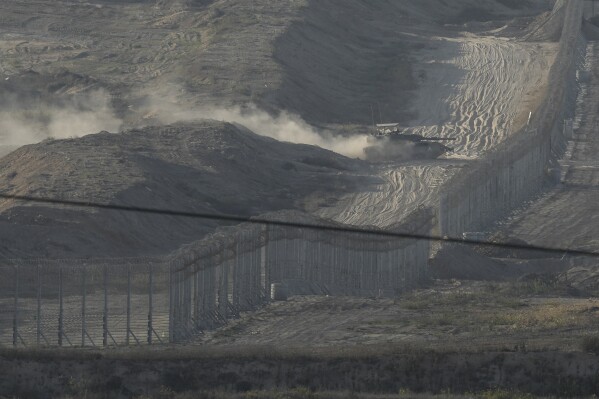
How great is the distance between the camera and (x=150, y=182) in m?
58.9

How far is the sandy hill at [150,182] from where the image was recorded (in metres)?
50.8

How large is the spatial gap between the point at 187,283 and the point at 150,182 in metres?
21.1

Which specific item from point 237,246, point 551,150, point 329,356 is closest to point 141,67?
point 551,150

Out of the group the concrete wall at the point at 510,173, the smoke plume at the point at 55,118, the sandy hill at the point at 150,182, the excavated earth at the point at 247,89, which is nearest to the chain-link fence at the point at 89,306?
the sandy hill at the point at 150,182

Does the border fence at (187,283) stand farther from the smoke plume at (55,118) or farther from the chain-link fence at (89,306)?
the smoke plume at (55,118)

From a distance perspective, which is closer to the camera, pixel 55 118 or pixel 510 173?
pixel 510 173

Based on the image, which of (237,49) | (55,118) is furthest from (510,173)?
(237,49)

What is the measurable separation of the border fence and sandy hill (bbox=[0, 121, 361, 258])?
6.97m

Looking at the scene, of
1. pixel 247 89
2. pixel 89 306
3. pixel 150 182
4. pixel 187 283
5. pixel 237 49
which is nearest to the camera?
pixel 187 283

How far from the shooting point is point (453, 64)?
94.2 metres

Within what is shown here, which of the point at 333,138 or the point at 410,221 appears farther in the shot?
the point at 333,138

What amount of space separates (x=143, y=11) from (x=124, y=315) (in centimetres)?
7377

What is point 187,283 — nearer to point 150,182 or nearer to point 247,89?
point 150,182

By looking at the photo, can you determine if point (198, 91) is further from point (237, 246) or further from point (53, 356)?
point (53, 356)
